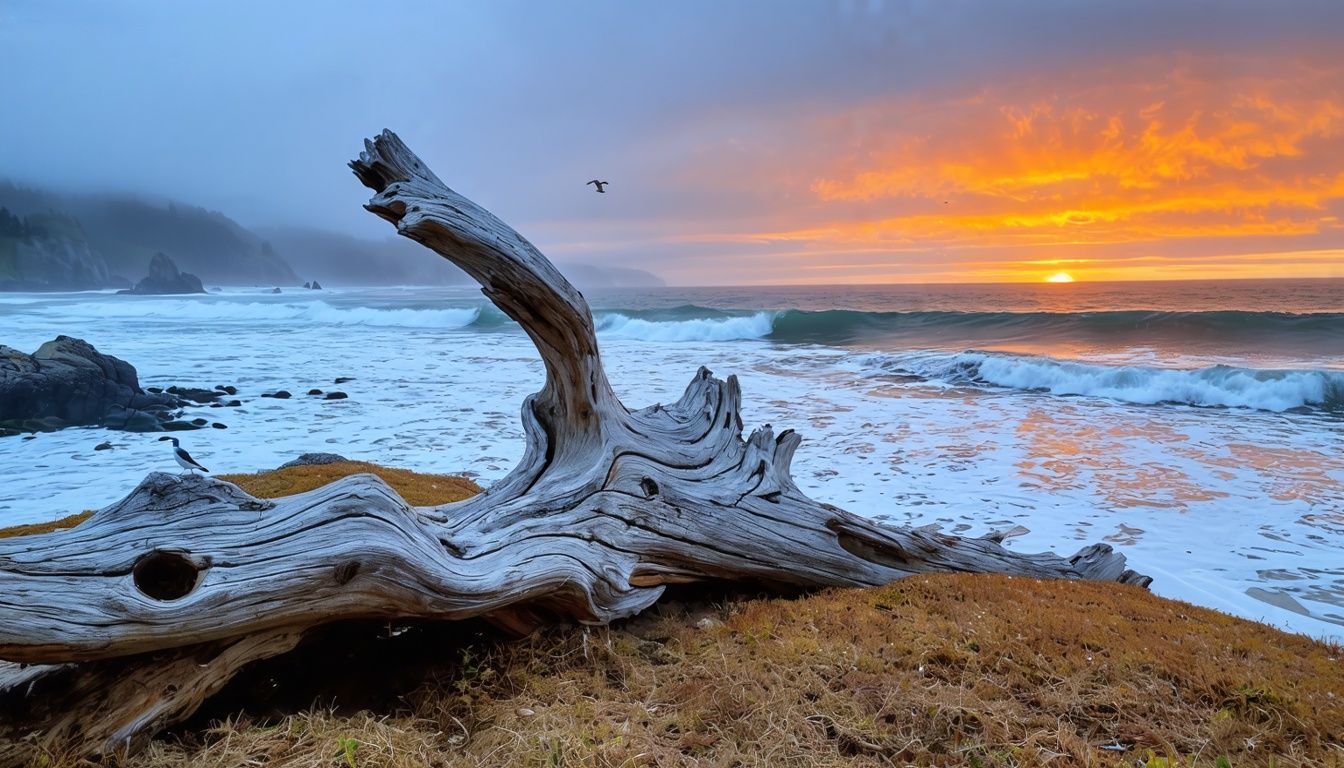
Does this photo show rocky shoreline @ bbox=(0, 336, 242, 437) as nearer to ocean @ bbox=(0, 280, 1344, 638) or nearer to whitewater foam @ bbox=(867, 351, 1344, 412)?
ocean @ bbox=(0, 280, 1344, 638)

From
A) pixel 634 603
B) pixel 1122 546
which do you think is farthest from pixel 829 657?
pixel 1122 546

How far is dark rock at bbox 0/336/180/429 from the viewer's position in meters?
16.9

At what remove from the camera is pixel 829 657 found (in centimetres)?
427

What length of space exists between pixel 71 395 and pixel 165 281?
425ft

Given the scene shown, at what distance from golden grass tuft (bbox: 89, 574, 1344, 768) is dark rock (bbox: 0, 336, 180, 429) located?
1788cm

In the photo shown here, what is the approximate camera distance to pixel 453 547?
427 cm

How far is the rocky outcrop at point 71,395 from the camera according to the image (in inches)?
648

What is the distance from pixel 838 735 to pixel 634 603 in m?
1.82

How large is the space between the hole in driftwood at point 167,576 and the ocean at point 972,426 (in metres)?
8.36

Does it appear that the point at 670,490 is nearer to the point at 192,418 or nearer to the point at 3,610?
the point at 3,610

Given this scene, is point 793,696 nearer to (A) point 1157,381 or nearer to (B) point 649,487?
(B) point 649,487

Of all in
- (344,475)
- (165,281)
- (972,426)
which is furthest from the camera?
(165,281)

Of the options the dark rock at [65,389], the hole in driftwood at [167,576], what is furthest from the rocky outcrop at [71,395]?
the hole in driftwood at [167,576]

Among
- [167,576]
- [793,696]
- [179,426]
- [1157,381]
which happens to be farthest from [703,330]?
[167,576]
